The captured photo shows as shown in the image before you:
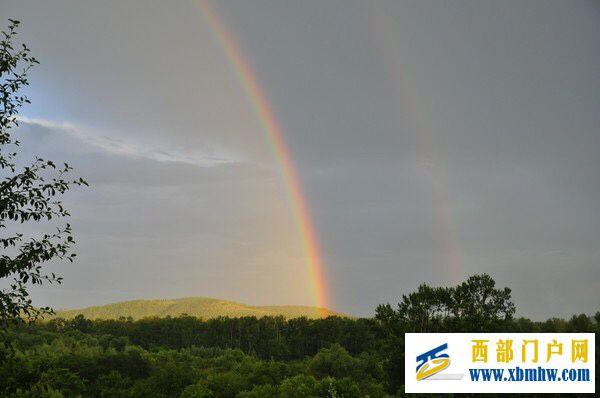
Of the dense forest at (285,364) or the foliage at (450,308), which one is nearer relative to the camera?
the dense forest at (285,364)

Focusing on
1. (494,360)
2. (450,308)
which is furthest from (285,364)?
(494,360)

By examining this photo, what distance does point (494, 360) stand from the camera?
96.8 feet

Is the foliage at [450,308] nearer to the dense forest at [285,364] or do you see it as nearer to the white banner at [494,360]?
the dense forest at [285,364]

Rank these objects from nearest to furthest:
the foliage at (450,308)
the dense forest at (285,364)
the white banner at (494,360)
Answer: the dense forest at (285,364) < the white banner at (494,360) < the foliage at (450,308)

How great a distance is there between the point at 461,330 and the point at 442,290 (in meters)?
3.56

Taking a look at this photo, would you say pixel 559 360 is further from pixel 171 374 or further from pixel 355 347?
pixel 355 347

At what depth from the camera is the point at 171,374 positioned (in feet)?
227

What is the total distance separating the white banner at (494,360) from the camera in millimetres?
29219

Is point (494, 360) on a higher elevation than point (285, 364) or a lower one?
higher

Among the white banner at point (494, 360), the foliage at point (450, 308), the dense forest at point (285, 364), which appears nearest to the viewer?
the dense forest at point (285, 364)

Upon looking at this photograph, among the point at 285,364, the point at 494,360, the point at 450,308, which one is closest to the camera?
the point at 494,360

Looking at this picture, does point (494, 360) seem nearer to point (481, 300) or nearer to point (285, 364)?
point (481, 300)

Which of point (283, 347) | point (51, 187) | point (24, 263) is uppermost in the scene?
point (51, 187)

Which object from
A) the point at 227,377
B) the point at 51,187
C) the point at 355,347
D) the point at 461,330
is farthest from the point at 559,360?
the point at 355,347
